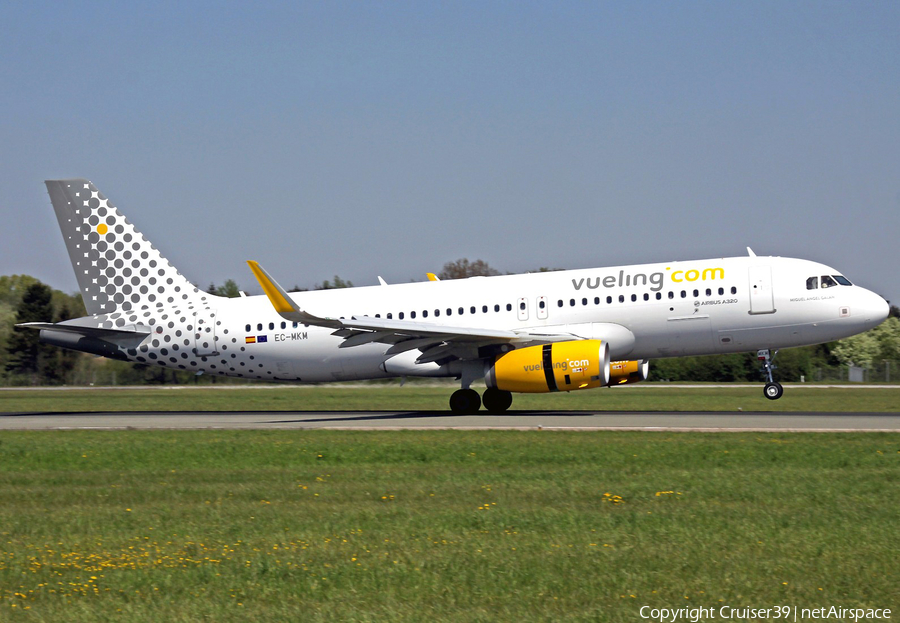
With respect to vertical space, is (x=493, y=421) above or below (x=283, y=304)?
below

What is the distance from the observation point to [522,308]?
27734 millimetres

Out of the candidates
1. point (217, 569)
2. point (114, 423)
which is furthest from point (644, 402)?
point (217, 569)

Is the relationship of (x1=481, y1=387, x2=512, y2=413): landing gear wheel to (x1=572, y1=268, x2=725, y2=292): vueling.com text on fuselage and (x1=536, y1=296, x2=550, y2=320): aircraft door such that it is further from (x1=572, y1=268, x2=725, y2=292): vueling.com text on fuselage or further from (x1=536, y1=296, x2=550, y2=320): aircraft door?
(x1=572, y1=268, x2=725, y2=292): vueling.com text on fuselage

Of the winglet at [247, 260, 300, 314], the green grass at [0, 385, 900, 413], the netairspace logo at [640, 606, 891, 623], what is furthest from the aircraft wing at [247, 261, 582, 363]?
the netairspace logo at [640, 606, 891, 623]

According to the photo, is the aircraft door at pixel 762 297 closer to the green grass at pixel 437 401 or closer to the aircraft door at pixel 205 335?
the green grass at pixel 437 401

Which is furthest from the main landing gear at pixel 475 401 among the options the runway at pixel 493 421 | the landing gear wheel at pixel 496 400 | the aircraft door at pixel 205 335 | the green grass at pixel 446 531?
the green grass at pixel 446 531

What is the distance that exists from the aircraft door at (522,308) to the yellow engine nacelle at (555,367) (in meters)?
1.89

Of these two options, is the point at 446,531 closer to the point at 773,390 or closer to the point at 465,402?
the point at 465,402

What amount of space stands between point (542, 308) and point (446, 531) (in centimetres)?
1755

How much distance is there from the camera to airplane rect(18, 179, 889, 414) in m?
26.3

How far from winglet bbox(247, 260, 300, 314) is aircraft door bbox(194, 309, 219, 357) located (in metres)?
5.68

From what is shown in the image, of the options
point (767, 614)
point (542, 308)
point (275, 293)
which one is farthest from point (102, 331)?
point (767, 614)

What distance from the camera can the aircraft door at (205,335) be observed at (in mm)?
30203

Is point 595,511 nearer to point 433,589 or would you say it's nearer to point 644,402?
point 433,589
